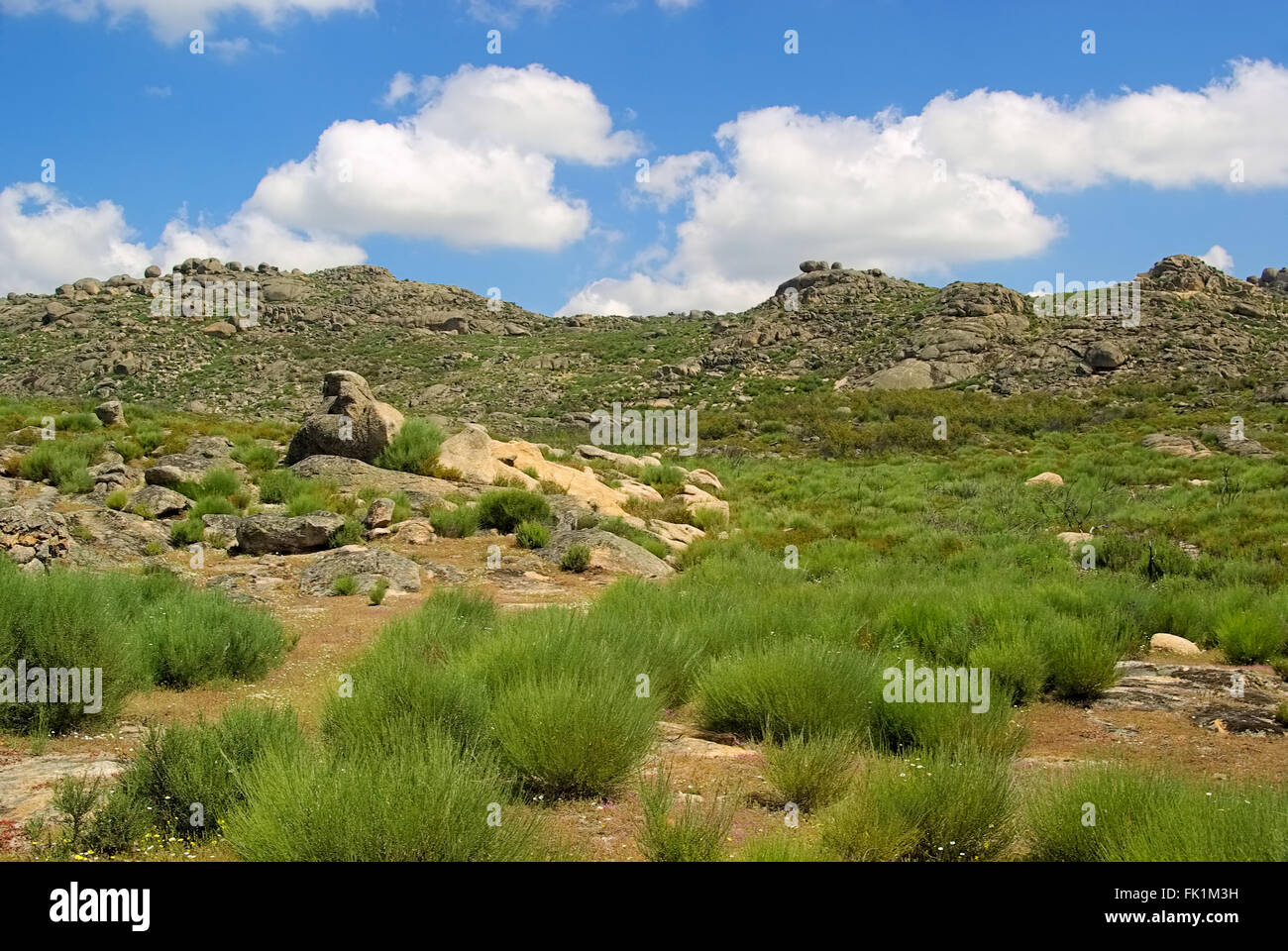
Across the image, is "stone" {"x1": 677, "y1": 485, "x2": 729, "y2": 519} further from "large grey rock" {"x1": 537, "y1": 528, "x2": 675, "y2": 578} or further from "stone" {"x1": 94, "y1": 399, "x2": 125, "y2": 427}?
"stone" {"x1": 94, "y1": 399, "x2": 125, "y2": 427}

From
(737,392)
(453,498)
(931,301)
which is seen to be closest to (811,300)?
(931,301)

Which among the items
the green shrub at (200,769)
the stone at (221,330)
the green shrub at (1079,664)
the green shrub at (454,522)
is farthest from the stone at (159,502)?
the stone at (221,330)

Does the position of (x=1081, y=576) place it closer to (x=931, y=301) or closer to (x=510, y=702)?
(x=510, y=702)

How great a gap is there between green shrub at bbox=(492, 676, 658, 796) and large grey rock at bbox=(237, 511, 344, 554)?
8.82 metres

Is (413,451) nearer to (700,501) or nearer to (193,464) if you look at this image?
(193,464)

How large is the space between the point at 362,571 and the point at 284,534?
2249mm

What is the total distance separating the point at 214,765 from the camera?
4.08m

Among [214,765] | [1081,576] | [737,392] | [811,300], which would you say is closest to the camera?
[214,765]

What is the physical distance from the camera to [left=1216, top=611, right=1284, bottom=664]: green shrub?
8.18 meters

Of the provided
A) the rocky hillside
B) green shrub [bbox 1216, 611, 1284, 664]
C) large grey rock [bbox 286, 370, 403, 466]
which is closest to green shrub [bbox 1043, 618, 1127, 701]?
green shrub [bbox 1216, 611, 1284, 664]

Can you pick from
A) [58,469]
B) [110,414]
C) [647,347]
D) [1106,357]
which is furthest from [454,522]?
[647,347]

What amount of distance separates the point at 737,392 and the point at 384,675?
4834 cm
